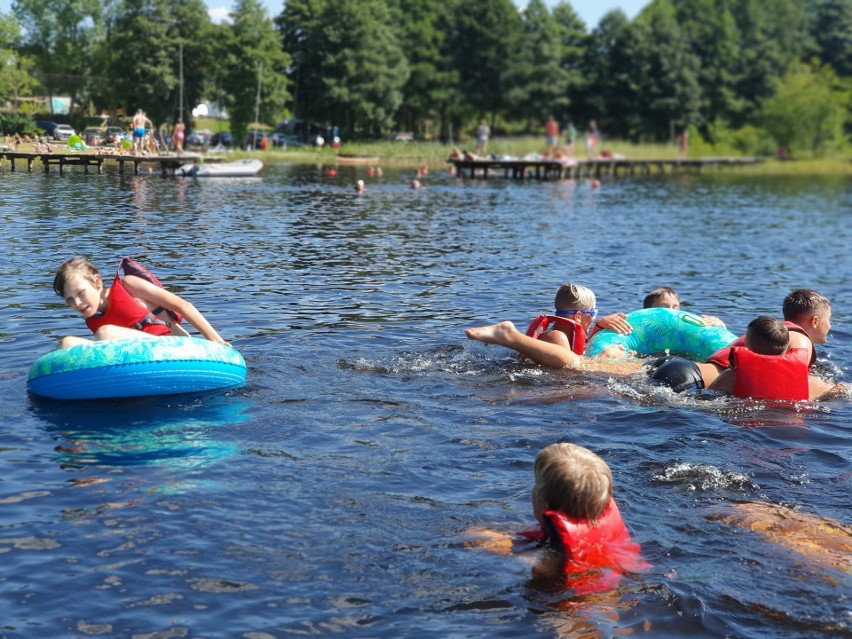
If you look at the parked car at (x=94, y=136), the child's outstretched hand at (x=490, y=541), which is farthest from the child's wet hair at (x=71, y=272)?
the parked car at (x=94, y=136)

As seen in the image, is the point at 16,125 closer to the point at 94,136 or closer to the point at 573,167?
the point at 94,136

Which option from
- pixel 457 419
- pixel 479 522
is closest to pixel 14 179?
pixel 457 419

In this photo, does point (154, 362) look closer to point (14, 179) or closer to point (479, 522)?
point (479, 522)

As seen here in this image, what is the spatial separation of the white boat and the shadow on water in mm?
35107

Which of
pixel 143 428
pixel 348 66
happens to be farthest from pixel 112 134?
pixel 143 428

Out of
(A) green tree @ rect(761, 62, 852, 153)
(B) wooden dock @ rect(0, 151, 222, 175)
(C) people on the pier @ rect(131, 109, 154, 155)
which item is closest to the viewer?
(B) wooden dock @ rect(0, 151, 222, 175)

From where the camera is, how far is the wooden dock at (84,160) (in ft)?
129

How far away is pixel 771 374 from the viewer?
927 cm

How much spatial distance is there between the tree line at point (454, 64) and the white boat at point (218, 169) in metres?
25.5

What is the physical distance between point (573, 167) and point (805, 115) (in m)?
37.1

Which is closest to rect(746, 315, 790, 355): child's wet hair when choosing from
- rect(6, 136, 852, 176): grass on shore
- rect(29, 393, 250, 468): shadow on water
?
rect(29, 393, 250, 468): shadow on water

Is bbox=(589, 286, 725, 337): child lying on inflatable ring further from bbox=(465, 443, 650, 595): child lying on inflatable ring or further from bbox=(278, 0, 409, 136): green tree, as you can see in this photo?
bbox=(278, 0, 409, 136): green tree

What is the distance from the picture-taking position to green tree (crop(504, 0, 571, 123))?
282 ft

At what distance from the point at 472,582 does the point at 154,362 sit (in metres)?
4.39
